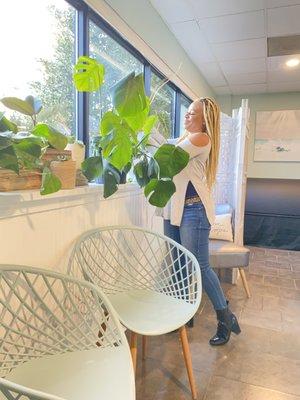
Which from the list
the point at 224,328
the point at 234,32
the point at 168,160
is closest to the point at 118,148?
the point at 168,160

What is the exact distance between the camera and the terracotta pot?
1.25 metres

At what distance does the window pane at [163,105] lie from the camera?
290cm

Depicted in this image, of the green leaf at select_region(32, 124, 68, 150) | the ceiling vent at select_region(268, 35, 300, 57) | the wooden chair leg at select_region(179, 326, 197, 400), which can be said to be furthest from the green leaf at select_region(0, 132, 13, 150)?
the ceiling vent at select_region(268, 35, 300, 57)

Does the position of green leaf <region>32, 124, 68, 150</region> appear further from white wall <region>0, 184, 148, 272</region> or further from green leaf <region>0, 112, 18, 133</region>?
white wall <region>0, 184, 148, 272</region>

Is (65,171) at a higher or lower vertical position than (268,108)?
lower

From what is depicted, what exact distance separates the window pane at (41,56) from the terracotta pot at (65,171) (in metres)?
0.29

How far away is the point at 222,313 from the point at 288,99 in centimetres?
447

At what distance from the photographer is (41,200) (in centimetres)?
123

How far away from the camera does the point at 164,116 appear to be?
3.21 m

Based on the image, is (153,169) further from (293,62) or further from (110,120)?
(293,62)

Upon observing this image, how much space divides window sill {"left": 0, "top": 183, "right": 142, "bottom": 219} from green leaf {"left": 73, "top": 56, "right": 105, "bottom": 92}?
1.50 ft

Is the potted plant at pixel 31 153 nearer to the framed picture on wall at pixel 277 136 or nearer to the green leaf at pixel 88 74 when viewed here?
the green leaf at pixel 88 74

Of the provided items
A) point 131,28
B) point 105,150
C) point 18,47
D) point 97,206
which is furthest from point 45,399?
point 131,28

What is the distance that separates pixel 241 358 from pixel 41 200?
4.82 ft
